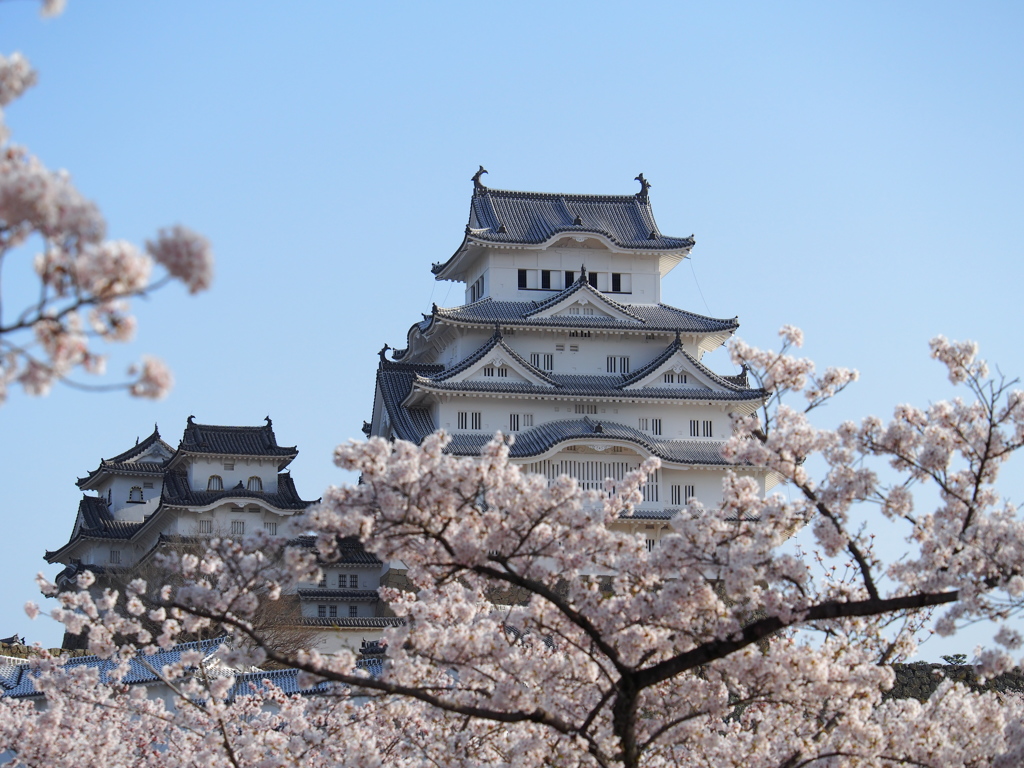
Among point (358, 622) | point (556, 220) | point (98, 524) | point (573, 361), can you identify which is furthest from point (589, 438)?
point (98, 524)

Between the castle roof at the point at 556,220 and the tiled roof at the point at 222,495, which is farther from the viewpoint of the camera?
the tiled roof at the point at 222,495

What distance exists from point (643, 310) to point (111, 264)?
43250 mm

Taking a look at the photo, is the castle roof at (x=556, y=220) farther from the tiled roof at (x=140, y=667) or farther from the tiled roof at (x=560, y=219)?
the tiled roof at (x=140, y=667)

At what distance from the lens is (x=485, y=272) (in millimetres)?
48812

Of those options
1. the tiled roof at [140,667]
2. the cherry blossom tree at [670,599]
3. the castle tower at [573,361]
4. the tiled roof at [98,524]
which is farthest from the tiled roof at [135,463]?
the cherry blossom tree at [670,599]

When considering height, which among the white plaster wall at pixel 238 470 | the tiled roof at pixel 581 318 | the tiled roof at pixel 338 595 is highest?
the tiled roof at pixel 581 318

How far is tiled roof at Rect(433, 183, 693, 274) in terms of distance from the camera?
48.3m

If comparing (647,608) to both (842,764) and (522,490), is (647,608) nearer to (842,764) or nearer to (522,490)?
(522,490)

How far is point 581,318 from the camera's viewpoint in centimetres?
4669

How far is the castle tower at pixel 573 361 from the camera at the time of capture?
4438cm

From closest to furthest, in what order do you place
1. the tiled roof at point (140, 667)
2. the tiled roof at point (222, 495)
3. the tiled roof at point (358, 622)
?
the tiled roof at point (140, 667)
the tiled roof at point (358, 622)
the tiled roof at point (222, 495)

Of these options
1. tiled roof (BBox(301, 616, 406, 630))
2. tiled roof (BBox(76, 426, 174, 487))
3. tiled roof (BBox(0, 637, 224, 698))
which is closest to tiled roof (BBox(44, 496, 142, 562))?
tiled roof (BBox(76, 426, 174, 487))

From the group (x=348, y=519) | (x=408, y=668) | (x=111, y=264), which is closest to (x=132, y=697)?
(x=408, y=668)

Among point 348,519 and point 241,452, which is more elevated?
point 241,452
